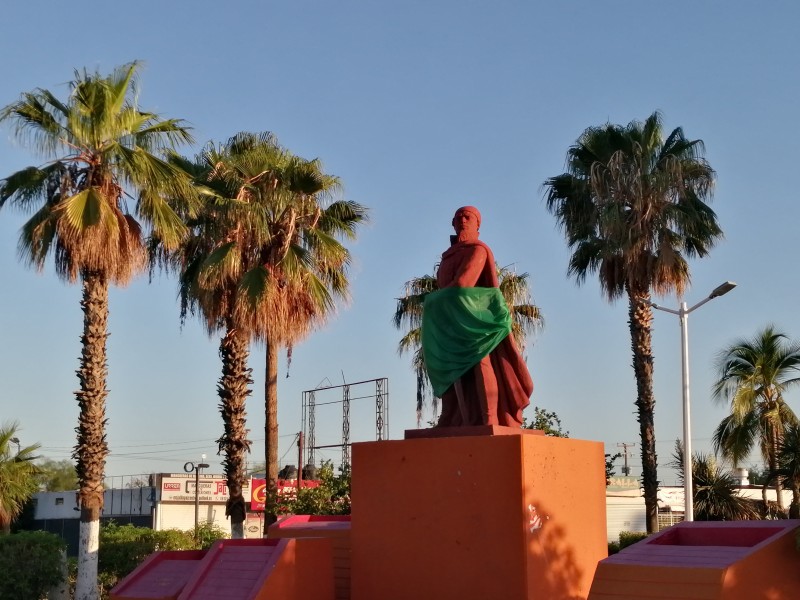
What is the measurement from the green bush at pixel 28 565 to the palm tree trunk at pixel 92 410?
0.71 metres

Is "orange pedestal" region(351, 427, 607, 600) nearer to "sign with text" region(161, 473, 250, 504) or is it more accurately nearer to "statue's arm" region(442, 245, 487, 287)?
"statue's arm" region(442, 245, 487, 287)

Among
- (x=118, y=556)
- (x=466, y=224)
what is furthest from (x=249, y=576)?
(x=118, y=556)

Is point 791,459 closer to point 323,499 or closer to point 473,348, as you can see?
point 473,348

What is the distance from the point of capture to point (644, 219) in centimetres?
2128

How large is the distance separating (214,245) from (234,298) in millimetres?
1118

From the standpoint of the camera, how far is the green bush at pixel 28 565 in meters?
17.0

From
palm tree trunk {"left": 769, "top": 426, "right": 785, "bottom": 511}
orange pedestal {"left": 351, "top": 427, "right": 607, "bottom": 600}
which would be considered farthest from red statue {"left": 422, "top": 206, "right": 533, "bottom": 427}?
palm tree trunk {"left": 769, "top": 426, "right": 785, "bottom": 511}

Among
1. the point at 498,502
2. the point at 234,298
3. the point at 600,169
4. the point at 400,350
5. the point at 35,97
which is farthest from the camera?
the point at 400,350

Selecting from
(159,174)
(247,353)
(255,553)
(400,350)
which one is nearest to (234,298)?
(247,353)

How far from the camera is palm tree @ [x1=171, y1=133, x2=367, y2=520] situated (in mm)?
19141

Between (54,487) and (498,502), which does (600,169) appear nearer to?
(498,502)

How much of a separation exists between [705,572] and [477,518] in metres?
2.35

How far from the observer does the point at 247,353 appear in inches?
779

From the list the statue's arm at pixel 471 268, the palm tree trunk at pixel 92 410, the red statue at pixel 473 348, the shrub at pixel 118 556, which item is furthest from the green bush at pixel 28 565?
the statue's arm at pixel 471 268
